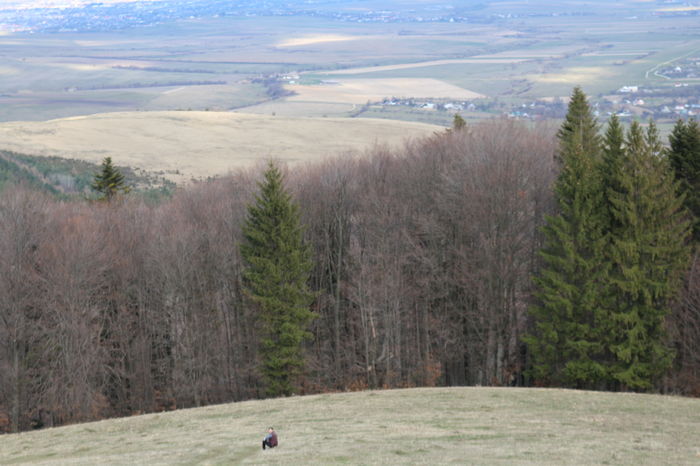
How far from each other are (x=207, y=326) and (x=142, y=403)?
19.3 ft

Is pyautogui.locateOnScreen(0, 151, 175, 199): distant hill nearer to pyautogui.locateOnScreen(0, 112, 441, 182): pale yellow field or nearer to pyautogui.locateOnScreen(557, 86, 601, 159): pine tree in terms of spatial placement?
pyautogui.locateOnScreen(0, 112, 441, 182): pale yellow field

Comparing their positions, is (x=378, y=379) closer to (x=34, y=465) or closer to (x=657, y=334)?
(x=657, y=334)

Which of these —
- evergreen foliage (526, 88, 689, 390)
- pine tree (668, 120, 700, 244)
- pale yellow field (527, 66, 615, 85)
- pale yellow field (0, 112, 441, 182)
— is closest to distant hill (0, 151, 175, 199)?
pale yellow field (0, 112, 441, 182)

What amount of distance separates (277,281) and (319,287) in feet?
27.6

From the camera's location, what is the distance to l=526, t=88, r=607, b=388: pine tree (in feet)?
129

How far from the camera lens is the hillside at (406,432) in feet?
74.5

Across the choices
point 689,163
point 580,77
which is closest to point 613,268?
point 689,163

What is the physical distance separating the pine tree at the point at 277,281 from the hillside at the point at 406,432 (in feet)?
22.6

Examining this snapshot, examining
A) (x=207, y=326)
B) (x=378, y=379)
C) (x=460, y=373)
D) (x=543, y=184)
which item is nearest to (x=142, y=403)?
(x=207, y=326)

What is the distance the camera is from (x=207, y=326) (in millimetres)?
48719

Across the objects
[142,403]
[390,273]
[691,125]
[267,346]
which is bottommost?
[142,403]

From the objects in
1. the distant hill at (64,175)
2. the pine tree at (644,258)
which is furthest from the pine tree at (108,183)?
the pine tree at (644,258)

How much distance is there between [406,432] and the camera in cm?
2633

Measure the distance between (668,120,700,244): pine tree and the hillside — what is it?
39.6 ft
